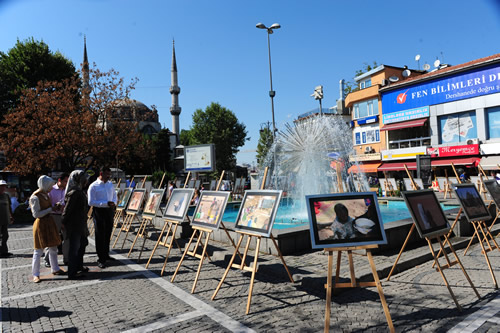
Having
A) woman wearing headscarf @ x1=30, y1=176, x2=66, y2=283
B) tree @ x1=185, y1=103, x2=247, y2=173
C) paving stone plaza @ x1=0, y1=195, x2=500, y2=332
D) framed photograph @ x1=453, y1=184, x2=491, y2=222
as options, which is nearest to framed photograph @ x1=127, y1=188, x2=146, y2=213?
paving stone plaza @ x1=0, y1=195, x2=500, y2=332

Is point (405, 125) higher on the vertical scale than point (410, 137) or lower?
higher

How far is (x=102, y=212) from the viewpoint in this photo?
7047 millimetres

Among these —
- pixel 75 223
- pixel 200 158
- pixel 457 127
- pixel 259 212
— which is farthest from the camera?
pixel 457 127

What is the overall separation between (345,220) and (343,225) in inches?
2.5

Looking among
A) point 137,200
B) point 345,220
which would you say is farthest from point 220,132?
point 345,220

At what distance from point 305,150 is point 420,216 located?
28.5 ft

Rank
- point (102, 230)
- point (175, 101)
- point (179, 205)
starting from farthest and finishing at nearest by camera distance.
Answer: point (175, 101) → point (102, 230) → point (179, 205)

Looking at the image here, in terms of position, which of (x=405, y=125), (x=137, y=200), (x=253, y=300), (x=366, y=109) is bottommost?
(x=253, y=300)

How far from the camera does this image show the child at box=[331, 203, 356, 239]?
3.93 metres

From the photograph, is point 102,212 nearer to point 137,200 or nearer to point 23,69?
point 137,200

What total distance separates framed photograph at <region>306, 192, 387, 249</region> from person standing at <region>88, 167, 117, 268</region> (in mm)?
4634

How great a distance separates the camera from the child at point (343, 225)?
155 inches

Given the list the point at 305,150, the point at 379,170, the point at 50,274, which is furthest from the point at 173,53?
the point at 50,274

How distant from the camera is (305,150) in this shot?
1304 centimetres
